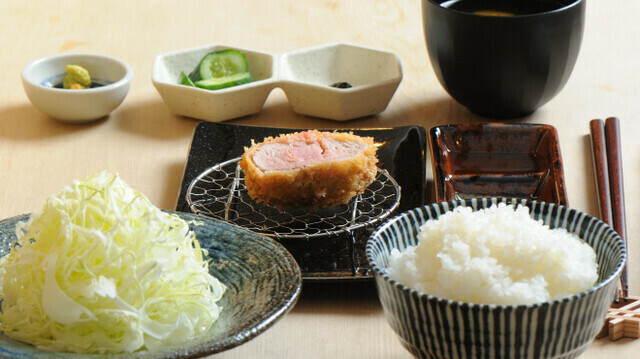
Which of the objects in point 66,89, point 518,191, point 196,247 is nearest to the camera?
point 196,247

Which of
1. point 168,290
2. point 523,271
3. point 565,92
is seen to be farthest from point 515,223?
point 565,92

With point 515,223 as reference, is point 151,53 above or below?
below

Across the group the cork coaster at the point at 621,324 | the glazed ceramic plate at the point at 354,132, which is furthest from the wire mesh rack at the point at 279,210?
the cork coaster at the point at 621,324

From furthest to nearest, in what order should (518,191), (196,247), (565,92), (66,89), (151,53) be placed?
(151,53)
(565,92)
(66,89)
(518,191)
(196,247)

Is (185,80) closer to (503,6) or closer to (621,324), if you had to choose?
(503,6)

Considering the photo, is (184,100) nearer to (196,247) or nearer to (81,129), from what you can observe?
(81,129)

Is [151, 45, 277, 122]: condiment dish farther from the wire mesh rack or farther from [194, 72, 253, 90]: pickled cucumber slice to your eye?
the wire mesh rack
